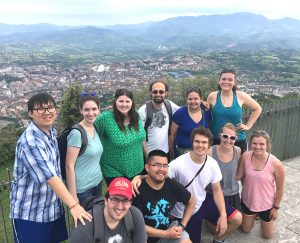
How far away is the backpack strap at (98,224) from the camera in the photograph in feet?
7.82

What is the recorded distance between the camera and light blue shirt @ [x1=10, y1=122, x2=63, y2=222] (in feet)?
7.82

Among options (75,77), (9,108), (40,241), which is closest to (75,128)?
(40,241)

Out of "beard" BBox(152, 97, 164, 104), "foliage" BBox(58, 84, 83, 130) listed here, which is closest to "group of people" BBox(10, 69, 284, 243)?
"beard" BBox(152, 97, 164, 104)

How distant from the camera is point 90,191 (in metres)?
3.15

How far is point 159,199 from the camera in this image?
3074mm

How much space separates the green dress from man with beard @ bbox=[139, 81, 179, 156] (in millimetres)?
452

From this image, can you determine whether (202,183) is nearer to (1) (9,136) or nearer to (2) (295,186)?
(2) (295,186)

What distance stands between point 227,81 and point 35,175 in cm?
265

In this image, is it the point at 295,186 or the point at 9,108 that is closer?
the point at 295,186

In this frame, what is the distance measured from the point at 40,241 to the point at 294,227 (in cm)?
310

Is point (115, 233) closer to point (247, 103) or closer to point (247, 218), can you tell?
point (247, 218)

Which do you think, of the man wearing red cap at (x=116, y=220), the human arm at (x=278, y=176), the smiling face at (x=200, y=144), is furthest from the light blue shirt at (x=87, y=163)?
the human arm at (x=278, y=176)

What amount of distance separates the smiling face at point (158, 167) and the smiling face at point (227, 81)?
1.58 meters

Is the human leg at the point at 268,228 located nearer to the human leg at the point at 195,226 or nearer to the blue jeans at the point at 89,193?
the human leg at the point at 195,226
